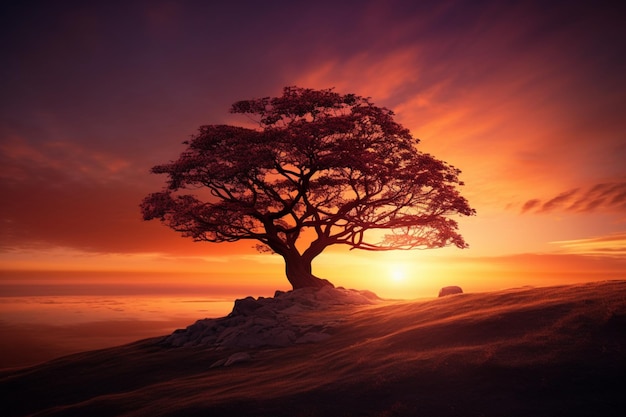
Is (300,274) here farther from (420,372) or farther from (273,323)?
(420,372)

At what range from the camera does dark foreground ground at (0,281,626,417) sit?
15.5 m

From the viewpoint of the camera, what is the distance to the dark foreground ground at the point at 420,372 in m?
15.5

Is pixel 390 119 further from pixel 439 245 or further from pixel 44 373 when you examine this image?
pixel 44 373

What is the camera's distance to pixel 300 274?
48500mm

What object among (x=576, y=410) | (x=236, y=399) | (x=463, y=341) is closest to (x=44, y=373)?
(x=236, y=399)

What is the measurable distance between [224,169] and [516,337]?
28.8 meters

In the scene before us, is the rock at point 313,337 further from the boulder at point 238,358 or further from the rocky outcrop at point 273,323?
the boulder at point 238,358

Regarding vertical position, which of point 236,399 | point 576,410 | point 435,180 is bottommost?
point 576,410

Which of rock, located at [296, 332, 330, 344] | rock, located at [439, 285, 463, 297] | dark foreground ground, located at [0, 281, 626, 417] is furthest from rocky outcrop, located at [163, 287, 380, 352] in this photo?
rock, located at [439, 285, 463, 297]

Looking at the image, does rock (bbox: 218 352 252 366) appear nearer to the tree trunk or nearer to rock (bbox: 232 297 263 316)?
rock (bbox: 232 297 263 316)

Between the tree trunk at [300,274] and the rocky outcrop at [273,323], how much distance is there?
254 centimetres

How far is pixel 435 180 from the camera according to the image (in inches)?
1736

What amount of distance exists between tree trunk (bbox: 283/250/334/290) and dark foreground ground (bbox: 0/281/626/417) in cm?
1701

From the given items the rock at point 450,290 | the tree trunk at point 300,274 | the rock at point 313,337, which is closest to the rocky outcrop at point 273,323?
the rock at point 313,337
